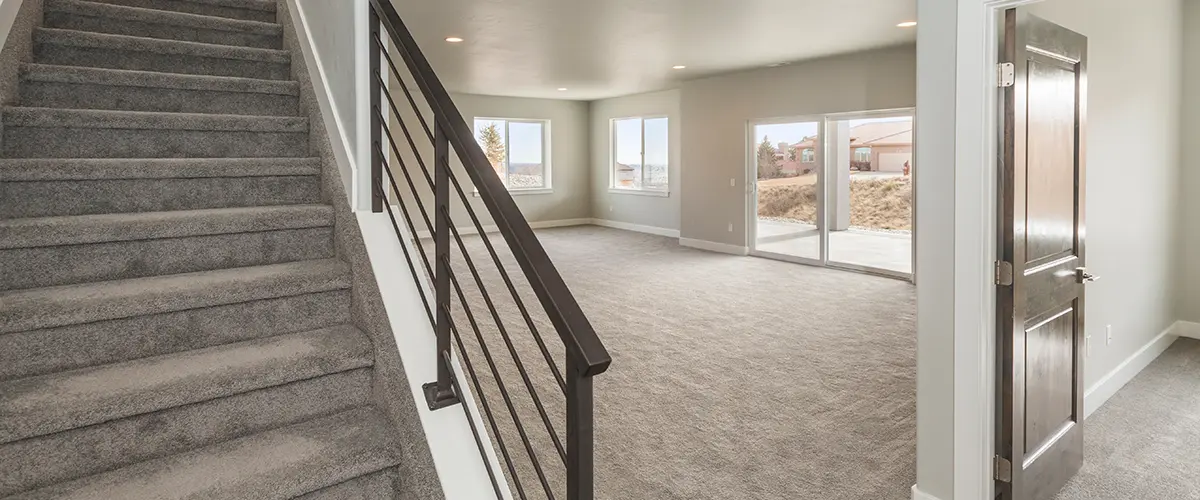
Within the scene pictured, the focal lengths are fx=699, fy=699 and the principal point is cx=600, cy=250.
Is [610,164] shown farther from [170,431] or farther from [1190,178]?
[170,431]

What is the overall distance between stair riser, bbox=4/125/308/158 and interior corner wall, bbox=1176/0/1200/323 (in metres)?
5.56

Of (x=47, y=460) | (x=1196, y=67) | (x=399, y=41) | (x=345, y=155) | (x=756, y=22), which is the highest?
(x=756, y=22)

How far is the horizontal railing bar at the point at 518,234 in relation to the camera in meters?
1.11

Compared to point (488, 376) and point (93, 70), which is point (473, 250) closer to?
point (488, 376)

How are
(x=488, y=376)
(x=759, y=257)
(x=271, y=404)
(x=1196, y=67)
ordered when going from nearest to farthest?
(x=271, y=404), (x=488, y=376), (x=1196, y=67), (x=759, y=257)

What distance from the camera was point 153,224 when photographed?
6.46 feet

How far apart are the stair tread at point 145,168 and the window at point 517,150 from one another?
8.85 metres

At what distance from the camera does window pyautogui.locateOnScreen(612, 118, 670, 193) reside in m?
11.0

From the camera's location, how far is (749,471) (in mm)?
2828

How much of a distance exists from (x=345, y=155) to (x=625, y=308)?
386 centimetres

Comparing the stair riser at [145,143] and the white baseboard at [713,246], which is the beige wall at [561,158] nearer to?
the white baseboard at [713,246]

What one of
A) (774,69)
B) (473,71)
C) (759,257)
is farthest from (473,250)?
(774,69)

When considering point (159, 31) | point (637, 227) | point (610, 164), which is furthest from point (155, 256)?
point (610, 164)

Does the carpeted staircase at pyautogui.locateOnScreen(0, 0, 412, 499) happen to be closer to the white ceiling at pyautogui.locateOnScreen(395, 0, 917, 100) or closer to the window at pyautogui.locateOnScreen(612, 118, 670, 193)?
the white ceiling at pyautogui.locateOnScreen(395, 0, 917, 100)
